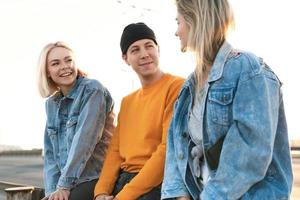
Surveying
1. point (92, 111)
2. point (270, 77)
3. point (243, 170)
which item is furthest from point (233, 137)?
point (92, 111)

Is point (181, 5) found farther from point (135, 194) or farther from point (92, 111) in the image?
point (92, 111)

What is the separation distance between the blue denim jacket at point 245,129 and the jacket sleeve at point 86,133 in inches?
56.6

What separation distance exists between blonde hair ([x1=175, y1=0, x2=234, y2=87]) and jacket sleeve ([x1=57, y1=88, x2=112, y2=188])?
1.41 m

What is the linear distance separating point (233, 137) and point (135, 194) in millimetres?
1028

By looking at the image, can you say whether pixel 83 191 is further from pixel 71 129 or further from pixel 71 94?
pixel 71 94

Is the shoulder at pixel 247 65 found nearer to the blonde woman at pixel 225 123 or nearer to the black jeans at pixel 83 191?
the blonde woman at pixel 225 123

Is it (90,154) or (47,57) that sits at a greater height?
(47,57)

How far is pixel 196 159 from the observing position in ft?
8.21

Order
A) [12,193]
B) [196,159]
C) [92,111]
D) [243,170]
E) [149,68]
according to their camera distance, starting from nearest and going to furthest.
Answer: [243,170] → [196,159] → [149,68] → [92,111] → [12,193]

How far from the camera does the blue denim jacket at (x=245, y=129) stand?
2166mm

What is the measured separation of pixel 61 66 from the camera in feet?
12.6

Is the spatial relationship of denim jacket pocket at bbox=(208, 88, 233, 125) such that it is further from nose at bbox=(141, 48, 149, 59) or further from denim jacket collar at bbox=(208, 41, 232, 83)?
nose at bbox=(141, 48, 149, 59)

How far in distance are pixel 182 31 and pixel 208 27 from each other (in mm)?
211

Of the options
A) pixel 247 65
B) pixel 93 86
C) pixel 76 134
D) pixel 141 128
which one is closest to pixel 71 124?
pixel 76 134
